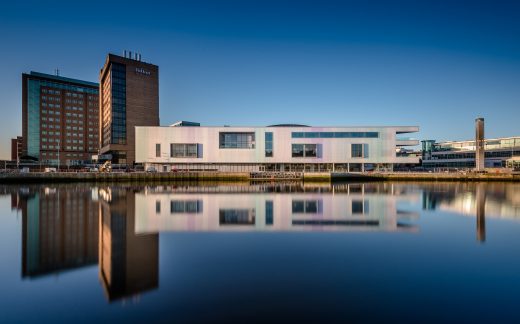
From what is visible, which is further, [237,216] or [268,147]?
[268,147]

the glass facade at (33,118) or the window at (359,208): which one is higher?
the glass facade at (33,118)

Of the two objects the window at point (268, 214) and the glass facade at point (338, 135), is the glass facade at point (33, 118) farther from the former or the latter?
the window at point (268, 214)

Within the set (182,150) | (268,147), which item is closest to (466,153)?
(268,147)

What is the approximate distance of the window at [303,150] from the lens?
60656mm

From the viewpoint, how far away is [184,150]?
60812mm

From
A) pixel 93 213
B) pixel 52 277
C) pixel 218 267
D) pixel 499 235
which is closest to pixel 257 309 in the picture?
pixel 218 267

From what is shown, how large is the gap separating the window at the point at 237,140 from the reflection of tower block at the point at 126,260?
1816 inches

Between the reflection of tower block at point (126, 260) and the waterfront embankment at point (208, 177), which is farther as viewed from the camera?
the waterfront embankment at point (208, 177)

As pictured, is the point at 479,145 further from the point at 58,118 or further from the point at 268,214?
the point at 58,118

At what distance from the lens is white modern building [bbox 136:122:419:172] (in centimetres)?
6041

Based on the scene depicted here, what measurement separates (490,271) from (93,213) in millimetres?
19587

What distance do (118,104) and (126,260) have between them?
3433 inches

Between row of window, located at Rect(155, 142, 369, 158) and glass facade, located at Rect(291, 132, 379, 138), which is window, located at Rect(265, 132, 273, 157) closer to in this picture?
row of window, located at Rect(155, 142, 369, 158)

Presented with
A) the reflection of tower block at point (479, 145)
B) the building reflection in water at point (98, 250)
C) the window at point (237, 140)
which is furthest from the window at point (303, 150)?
the building reflection in water at point (98, 250)
